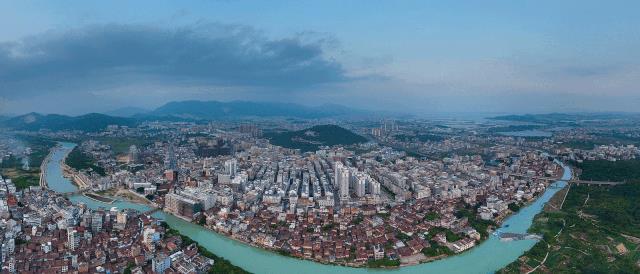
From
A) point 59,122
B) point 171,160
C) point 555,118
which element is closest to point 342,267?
point 171,160

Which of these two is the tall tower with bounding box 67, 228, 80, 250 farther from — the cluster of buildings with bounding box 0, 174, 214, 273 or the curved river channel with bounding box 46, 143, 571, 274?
the curved river channel with bounding box 46, 143, 571, 274

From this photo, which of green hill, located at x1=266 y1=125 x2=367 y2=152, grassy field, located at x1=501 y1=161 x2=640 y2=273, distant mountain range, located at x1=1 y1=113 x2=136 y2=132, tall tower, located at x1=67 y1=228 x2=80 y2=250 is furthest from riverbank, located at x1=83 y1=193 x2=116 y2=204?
distant mountain range, located at x1=1 y1=113 x2=136 y2=132

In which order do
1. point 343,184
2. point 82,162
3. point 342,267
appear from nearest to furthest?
1. point 342,267
2. point 343,184
3. point 82,162

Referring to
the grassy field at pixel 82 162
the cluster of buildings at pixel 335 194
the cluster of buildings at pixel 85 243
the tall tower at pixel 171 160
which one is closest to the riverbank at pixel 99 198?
the cluster of buildings at pixel 335 194

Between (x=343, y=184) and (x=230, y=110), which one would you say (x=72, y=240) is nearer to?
(x=343, y=184)

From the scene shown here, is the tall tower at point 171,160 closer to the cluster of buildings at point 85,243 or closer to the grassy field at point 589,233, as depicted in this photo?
the cluster of buildings at point 85,243

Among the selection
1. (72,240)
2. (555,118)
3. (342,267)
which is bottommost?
(342,267)

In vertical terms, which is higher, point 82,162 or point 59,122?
point 59,122

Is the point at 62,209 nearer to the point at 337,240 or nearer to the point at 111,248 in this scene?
the point at 111,248
